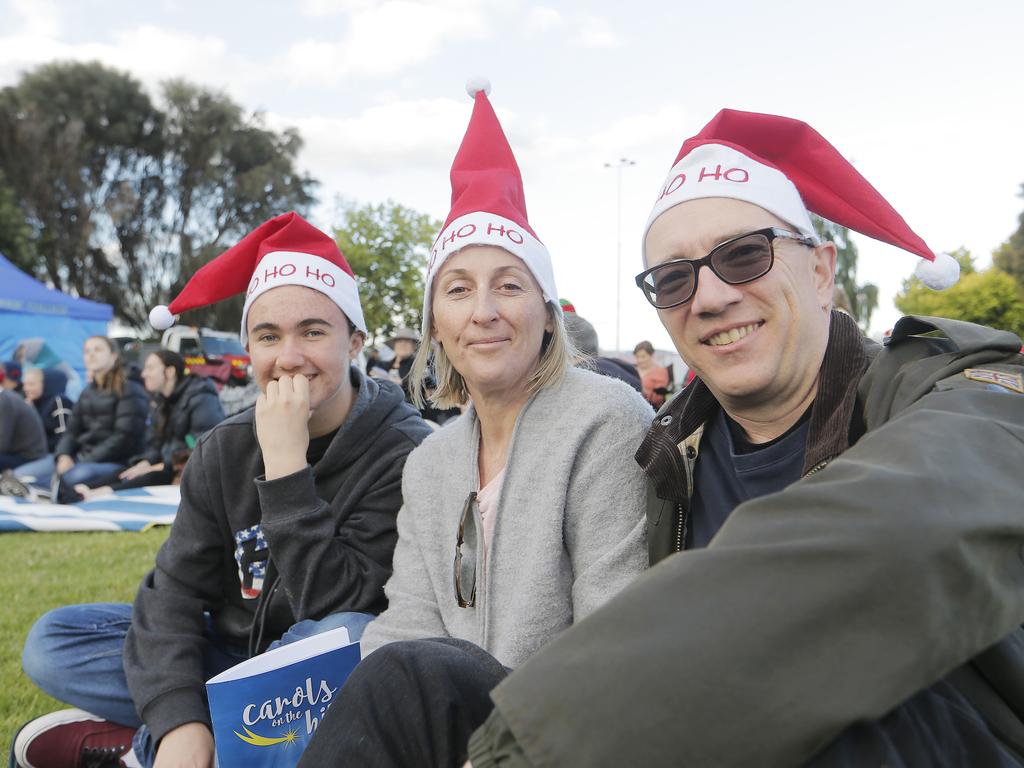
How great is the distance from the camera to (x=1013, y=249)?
31141 mm

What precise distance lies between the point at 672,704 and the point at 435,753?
684mm

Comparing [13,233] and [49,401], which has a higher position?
[13,233]

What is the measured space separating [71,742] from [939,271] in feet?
9.46

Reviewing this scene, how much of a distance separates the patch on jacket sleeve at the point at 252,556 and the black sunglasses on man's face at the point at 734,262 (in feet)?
5.10

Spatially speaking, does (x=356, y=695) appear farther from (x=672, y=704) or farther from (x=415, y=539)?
(x=415, y=539)

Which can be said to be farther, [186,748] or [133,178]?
A: [133,178]

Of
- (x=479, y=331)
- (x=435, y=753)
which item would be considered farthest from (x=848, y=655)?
(x=479, y=331)

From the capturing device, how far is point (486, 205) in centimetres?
245

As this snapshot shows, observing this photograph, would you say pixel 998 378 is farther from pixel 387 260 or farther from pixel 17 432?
pixel 387 260

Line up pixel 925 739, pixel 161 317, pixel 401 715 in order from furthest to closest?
1. pixel 161 317
2. pixel 401 715
3. pixel 925 739

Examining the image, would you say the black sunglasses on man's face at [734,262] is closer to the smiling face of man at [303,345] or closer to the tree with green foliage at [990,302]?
the smiling face of man at [303,345]

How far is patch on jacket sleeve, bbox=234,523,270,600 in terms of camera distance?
2531mm

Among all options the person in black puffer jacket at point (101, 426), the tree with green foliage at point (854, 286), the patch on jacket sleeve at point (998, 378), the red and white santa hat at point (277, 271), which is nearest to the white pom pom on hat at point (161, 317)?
the red and white santa hat at point (277, 271)

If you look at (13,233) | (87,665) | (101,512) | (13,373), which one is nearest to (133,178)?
(13,233)
